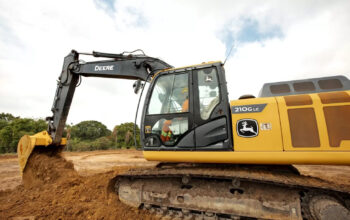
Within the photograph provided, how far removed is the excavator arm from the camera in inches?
161

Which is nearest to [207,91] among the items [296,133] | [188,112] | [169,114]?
[188,112]

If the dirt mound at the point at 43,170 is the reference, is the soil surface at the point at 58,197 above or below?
below

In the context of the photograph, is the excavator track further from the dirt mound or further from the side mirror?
the side mirror

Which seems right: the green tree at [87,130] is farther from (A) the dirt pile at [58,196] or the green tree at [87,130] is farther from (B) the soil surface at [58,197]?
(A) the dirt pile at [58,196]

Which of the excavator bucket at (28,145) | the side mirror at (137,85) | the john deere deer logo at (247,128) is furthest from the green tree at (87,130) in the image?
the john deere deer logo at (247,128)

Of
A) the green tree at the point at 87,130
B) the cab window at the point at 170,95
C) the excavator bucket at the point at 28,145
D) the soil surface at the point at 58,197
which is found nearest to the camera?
Answer: the soil surface at the point at 58,197

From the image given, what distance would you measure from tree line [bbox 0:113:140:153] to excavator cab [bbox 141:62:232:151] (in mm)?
11677

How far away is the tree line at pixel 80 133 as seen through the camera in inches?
764

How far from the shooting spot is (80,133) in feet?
108

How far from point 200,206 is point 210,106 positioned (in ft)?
5.80

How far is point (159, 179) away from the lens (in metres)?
3.14

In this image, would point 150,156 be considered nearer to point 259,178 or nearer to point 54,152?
point 259,178

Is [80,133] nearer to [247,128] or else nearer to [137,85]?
[137,85]

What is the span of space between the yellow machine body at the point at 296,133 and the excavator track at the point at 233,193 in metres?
0.32
